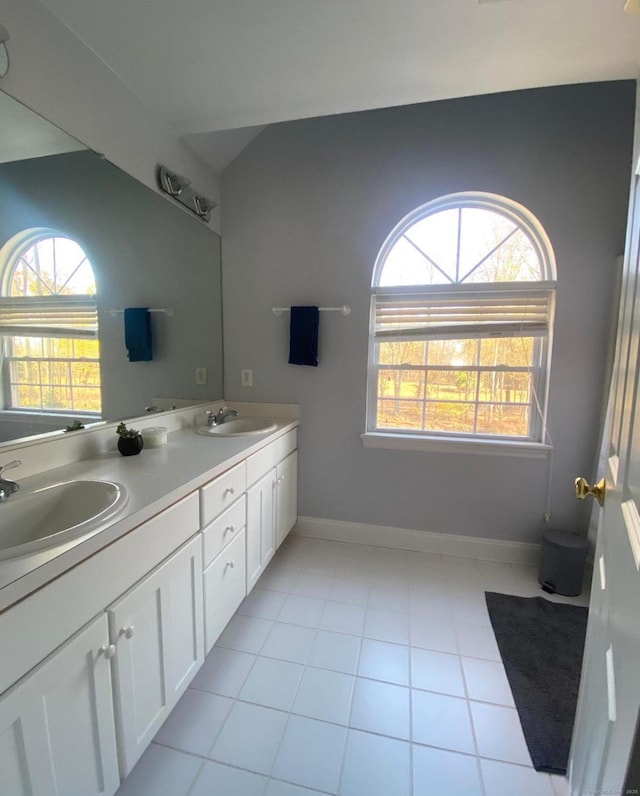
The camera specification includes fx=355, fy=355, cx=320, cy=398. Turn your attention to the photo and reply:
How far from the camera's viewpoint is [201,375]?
2299mm

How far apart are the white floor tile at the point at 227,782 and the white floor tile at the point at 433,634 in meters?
0.82

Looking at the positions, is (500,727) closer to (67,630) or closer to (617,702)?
(617,702)

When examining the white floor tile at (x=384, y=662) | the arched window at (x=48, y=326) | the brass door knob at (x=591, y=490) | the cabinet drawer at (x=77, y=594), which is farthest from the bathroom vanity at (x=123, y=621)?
the brass door knob at (x=591, y=490)

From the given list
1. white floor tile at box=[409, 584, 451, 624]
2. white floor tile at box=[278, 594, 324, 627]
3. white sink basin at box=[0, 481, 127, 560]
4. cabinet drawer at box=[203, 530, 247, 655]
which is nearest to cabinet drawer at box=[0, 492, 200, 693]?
white sink basin at box=[0, 481, 127, 560]

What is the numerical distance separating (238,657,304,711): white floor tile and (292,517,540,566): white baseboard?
1026mm

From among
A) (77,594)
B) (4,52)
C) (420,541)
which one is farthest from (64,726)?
(420,541)

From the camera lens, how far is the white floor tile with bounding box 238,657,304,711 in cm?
133

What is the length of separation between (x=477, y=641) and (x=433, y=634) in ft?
0.64

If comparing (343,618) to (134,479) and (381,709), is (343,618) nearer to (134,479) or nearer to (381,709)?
(381,709)

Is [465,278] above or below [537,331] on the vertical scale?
above

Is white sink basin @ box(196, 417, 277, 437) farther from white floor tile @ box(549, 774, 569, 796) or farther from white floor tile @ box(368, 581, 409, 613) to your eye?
white floor tile @ box(549, 774, 569, 796)

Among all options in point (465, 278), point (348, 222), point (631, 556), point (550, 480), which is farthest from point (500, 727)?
point (348, 222)

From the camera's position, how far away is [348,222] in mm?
2236

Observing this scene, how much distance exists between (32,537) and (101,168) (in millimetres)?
1478
